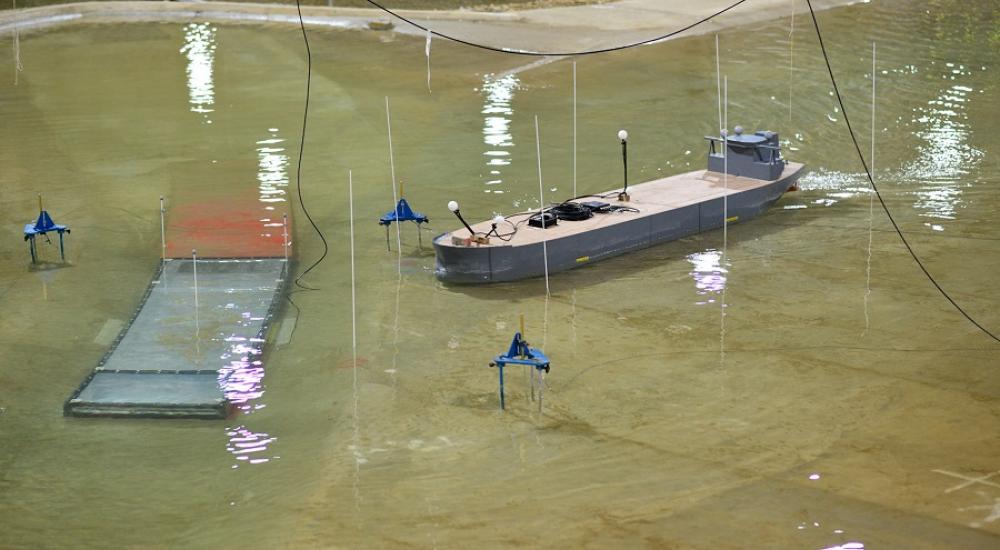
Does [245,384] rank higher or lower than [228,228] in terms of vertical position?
lower

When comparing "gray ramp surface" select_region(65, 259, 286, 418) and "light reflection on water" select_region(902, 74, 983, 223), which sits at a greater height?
"light reflection on water" select_region(902, 74, 983, 223)

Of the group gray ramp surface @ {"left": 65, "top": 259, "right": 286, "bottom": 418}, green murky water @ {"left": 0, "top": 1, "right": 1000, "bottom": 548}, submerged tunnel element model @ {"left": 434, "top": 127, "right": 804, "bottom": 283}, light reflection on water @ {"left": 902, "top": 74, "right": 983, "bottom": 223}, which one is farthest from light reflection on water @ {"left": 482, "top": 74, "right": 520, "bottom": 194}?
light reflection on water @ {"left": 902, "top": 74, "right": 983, "bottom": 223}

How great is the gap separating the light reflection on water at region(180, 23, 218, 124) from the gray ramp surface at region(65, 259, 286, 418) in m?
8.78

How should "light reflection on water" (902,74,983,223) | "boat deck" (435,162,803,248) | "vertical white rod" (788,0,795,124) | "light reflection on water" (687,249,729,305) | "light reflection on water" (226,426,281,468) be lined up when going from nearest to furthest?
"light reflection on water" (226,426,281,468) → "light reflection on water" (687,249,729,305) → "boat deck" (435,162,803,248) → "light reflection on water" (902,74,983,223) → "vertical white rod" (788,0,795,124)

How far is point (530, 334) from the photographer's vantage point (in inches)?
606

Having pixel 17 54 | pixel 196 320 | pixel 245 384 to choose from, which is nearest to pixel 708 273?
pixel 245 384

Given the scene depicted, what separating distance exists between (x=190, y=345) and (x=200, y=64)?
51.5 ft

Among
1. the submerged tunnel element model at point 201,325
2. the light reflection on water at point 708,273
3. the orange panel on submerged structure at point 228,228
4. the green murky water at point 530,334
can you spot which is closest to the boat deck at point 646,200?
the green murky water at point 530,334

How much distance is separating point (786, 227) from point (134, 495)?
35.9 feet

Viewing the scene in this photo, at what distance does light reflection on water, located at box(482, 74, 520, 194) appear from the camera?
2178 centimetres

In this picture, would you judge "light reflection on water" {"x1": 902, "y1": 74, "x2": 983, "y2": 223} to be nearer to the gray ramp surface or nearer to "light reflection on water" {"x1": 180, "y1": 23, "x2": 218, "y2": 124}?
the gray ramp surface

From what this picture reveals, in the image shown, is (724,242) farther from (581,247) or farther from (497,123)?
(497,123)

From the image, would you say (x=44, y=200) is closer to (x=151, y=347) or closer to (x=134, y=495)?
(x=151, y=347)

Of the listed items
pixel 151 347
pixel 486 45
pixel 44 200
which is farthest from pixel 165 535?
pixel 486 45
